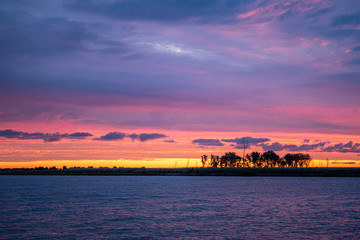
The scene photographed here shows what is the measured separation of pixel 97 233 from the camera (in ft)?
123

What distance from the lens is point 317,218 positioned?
4875 centimetres

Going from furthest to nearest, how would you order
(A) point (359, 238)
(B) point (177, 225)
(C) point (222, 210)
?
(C) point (222, 210) → (B) point (177, 225) → (A) point (359, 238)

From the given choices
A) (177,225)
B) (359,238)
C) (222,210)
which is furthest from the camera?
(222,210)

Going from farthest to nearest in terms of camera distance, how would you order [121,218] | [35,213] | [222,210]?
[222,210], [35,213], [121,218]

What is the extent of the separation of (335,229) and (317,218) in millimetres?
8631

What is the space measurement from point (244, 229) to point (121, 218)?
17111 mm

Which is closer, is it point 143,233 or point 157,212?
point 143,233

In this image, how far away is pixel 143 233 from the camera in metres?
37.7

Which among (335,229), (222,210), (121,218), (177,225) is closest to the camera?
(335,229)

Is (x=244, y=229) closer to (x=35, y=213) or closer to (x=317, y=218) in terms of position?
(x=317, y=218)

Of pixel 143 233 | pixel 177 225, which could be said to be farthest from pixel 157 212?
pixel 143 233

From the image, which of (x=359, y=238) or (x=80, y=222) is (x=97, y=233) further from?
(x=359, y=238)

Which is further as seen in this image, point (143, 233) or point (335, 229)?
point (335, 229)

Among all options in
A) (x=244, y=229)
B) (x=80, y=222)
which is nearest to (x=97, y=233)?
(x=80, y=222)
